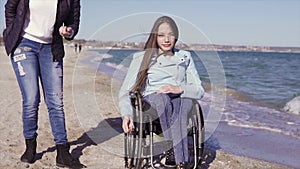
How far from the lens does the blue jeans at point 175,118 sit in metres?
3.55

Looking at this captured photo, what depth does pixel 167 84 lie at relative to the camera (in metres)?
3.80

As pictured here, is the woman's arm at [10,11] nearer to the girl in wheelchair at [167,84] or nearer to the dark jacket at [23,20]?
the dark jacket at [23,20]

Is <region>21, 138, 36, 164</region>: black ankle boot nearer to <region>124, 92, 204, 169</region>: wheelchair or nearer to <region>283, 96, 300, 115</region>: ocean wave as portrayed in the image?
<region>124, 92, 204, 169</region>: wheelchair

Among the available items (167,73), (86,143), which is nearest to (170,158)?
(167,73)

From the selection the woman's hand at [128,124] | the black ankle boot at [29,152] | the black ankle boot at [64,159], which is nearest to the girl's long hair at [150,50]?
the woman's hand at [128,124]

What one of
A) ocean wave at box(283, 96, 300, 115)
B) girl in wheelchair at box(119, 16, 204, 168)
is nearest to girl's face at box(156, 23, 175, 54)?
girl in wheelchair at box(119, 16, 204, 168)

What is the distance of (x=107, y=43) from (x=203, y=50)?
88cm

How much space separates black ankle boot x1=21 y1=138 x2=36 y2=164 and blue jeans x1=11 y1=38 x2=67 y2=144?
0.05 meters

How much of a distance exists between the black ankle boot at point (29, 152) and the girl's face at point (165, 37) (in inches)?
55.8

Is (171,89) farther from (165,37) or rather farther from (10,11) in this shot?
(10,11)

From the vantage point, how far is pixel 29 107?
12.4 feet

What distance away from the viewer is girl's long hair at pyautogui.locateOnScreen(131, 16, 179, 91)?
3805 mm

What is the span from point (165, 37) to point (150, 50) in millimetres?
174

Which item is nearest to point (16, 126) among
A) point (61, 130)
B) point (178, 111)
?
point (61, 130)
